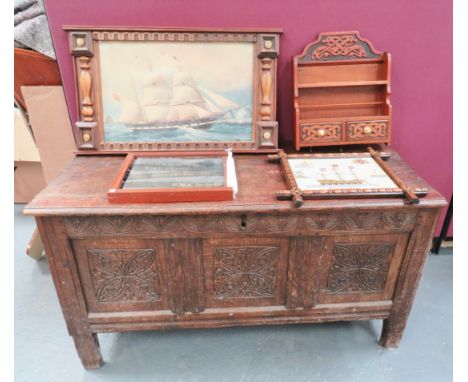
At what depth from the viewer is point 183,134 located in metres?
1.82

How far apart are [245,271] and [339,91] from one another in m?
1.06

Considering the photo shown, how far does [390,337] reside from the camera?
183cm

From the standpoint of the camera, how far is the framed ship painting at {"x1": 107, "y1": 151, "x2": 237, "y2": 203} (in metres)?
1.42

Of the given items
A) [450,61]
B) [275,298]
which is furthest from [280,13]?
[275,298]

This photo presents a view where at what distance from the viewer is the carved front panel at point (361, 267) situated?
158cm

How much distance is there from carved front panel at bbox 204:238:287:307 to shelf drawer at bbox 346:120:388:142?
2.29 ft

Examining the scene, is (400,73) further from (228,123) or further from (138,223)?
(138,223)

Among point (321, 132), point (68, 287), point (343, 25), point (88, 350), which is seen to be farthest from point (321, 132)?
point (88, 350)

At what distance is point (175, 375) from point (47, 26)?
1.85m

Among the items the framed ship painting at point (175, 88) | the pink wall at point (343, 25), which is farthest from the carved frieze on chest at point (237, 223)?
the pink wall at point (343, 25)

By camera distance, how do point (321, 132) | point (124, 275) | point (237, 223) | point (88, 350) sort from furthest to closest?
point (321, 132) < point (88, 350) < point (124, 275) < point (237, 223)

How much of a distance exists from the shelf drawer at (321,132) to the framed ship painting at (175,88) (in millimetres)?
159

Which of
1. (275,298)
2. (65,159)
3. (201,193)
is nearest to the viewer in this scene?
(201,193)

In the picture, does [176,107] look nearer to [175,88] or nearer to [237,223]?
[175,88]
